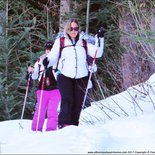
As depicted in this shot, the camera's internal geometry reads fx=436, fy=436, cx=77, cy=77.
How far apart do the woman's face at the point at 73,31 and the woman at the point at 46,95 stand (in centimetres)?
86

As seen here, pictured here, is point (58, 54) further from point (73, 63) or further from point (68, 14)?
point (68, 14)

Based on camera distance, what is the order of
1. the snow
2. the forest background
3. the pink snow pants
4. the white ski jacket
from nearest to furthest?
the snow, the white ski jacket, the pink snow pants, the forest background

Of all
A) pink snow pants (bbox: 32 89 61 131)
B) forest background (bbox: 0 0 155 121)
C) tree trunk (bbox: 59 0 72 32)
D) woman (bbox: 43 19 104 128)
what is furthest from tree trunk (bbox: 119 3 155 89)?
woman (bbox: 43 19 104 128)

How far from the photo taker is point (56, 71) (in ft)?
23.9

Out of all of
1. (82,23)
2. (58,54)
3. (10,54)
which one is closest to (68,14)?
(82,23)

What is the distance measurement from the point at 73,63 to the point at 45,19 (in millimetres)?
7634

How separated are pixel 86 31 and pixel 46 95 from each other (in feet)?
13.5

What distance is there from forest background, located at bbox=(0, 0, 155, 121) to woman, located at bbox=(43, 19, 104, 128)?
9.84ft

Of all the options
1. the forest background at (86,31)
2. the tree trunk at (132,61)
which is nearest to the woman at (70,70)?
the forest background at (86,31)

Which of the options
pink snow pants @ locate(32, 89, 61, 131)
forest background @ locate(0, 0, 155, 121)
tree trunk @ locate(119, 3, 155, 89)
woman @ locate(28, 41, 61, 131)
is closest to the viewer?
woman @ locate(28, 41, 61, 131)

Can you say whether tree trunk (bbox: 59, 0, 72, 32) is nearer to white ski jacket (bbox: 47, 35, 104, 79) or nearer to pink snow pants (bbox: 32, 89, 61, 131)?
pink snow pants (bbox: 32, 89, 61, 131)

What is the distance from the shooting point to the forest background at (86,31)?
11.0 m

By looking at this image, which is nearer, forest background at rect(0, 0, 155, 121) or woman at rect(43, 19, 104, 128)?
woman at rect(43, 19, 104, 128)

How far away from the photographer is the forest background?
11.0 m
